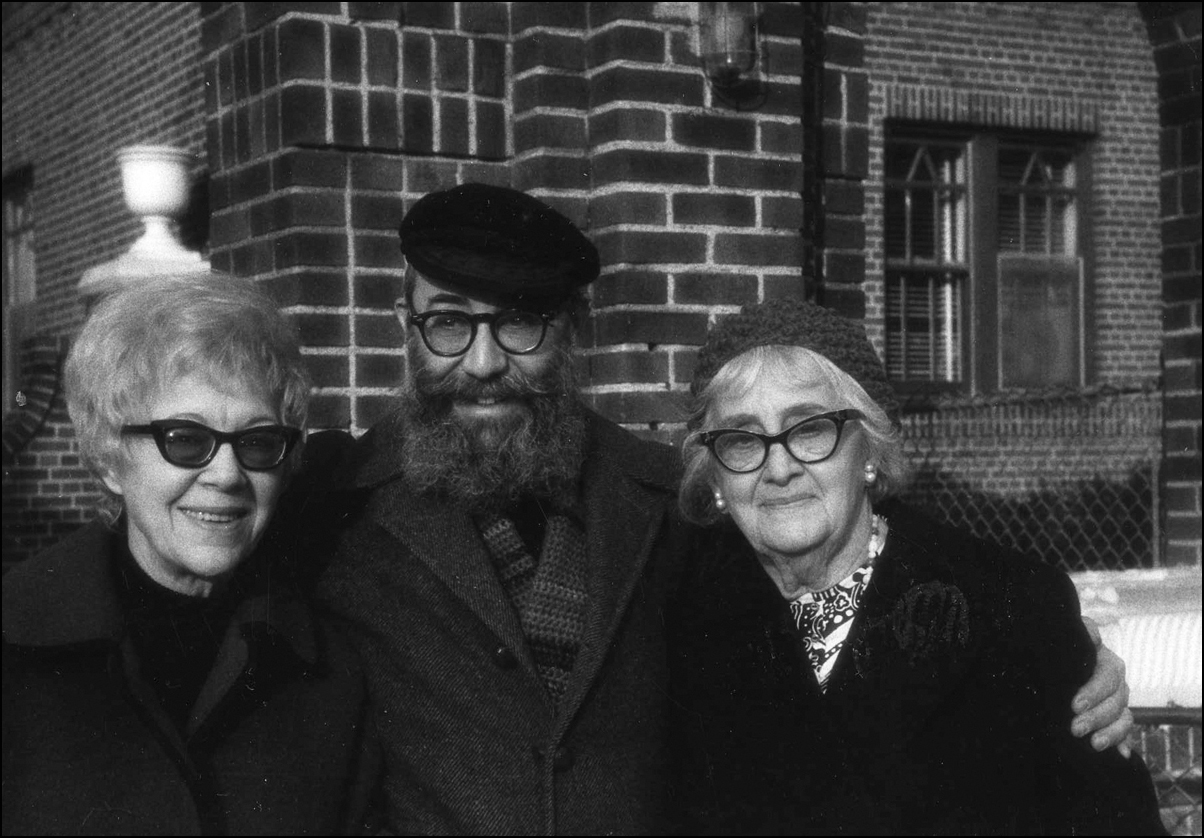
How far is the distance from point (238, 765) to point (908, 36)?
10.1m

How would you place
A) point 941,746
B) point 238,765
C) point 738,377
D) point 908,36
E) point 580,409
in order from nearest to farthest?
point 238,765 → point 941,746 → point 738,377 → point 580,409 → point 908,36

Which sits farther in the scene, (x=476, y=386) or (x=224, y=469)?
(x=476, y=386)

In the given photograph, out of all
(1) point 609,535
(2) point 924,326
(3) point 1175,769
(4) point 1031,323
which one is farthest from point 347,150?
(4) point 1031,323

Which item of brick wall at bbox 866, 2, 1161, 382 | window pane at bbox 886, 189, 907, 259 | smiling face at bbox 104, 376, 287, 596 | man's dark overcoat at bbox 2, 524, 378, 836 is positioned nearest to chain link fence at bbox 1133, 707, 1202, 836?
man's dark overcoat at bbox 2, 524, 378, 836

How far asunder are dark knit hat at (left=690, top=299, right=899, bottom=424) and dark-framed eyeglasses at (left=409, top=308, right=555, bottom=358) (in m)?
0.36

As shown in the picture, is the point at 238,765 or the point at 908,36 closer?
the point at 238,765

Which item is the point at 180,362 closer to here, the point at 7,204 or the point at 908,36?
the point at 908,36

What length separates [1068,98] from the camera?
11.7 meters

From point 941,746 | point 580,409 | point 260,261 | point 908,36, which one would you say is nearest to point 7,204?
point 908,36

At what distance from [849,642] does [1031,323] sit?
32.3ft

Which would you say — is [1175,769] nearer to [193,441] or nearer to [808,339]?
[808,339]

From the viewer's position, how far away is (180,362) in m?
2.16

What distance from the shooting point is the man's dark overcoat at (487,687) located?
7.89 ft

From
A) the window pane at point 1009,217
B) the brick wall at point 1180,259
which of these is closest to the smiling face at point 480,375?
the brick wall at point 1180,259
